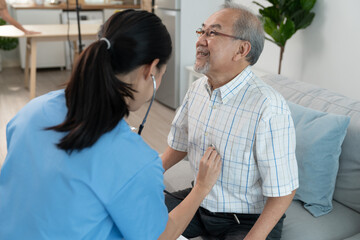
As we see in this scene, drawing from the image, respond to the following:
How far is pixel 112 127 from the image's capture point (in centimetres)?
81

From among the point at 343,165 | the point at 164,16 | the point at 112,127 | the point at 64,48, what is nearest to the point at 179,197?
the point at 343,165

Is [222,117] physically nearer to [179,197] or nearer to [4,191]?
[179,197]

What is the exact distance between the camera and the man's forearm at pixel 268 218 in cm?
118

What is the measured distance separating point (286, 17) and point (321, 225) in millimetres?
1753

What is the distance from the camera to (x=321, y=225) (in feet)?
4.55

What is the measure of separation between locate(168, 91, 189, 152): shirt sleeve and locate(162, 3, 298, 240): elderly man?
4.1 inches

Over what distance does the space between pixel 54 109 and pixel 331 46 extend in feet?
7.73

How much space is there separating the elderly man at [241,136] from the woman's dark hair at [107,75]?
19.1 inches

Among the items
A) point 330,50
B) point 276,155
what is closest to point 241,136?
point 276,155

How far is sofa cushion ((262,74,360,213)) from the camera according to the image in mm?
1413

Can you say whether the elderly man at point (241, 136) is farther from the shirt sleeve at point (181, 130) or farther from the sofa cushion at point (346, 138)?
the sofa cushion at point (346, 138)

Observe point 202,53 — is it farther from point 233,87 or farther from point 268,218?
point 268,218

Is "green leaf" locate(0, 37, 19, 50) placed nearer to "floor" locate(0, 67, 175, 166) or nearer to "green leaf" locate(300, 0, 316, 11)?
"floor" locate(0, 67, 175, 166)

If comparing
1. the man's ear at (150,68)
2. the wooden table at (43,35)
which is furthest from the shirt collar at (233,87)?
the wooden table at (43,35)
